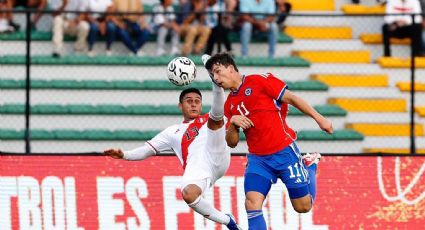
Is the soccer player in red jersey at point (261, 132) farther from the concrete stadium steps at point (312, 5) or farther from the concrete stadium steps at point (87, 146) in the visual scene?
the concrete stadium steps at point (312, 5)

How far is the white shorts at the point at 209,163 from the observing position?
590 inches

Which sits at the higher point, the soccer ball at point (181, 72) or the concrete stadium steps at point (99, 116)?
the soccer ball at point (181, 72)

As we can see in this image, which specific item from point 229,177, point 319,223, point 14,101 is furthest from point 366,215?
point 14,101

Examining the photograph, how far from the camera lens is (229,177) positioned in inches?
655

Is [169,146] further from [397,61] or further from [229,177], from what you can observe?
[397,61]

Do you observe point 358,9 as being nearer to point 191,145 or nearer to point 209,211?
point 191,145

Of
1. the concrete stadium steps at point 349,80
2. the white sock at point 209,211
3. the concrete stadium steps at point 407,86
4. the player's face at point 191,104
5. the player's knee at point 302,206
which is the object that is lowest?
the white sock at point 209,211

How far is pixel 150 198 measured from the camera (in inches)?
652

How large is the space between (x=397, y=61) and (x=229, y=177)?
5367 mm

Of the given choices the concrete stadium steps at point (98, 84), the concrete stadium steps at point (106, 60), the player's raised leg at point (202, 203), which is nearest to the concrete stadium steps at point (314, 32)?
the concrete stadium steps at point (106, 60)

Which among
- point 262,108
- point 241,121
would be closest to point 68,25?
point 262,108

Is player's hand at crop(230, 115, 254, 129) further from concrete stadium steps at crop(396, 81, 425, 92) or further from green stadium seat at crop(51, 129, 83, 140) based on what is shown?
concrete stadium steps at crop(396, 81, 425, 92)

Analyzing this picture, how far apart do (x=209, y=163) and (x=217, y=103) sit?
1.38 metres

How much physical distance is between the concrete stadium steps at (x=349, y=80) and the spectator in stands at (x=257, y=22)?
835mm
